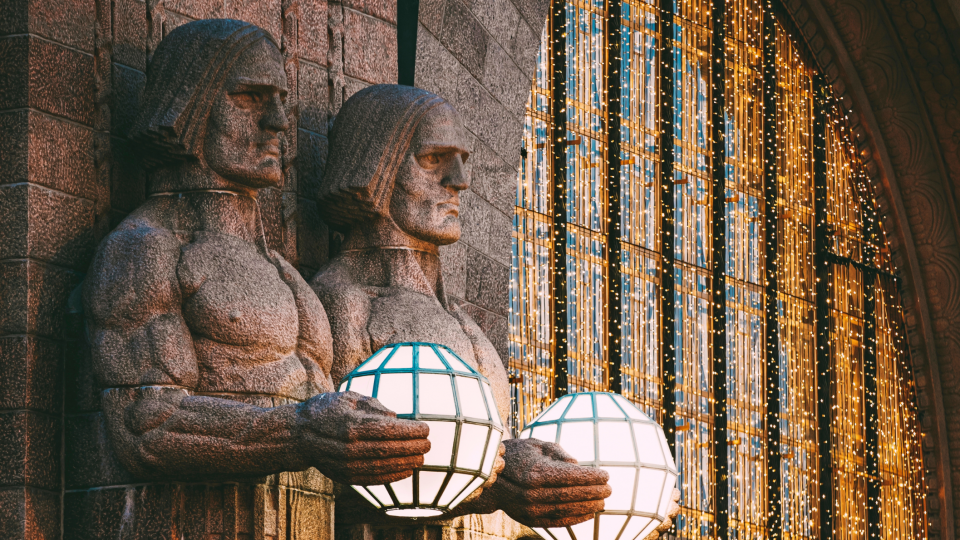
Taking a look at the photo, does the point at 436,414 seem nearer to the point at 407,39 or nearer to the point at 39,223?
the point at 39,223

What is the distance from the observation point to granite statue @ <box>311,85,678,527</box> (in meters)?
4.99

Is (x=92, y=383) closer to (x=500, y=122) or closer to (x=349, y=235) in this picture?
(x=349, y=235)

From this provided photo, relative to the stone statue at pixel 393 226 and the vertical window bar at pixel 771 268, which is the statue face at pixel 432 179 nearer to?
the stone statue at pixel 393 226

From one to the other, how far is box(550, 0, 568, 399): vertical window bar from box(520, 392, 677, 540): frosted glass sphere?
Result: 5.51 metres

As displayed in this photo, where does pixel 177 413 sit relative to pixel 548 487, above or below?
above

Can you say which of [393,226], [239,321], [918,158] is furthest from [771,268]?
[239,321]

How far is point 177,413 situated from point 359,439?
0.53 meters

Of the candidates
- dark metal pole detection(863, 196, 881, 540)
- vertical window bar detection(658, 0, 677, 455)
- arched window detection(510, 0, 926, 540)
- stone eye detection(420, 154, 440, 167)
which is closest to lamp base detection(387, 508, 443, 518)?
stone eye detection(420, 154, 440, 167)

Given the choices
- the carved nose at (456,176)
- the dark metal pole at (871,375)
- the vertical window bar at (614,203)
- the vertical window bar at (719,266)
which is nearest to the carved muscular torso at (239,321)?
the carved nose at (456,176)

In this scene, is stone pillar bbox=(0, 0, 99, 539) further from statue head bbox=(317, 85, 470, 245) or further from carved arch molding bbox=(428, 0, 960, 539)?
carved arch molding bbox=(428, 0, 960, 539)

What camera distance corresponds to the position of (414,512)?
4398mm

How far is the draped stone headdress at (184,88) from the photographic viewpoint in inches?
178

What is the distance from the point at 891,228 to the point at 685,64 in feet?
10.4

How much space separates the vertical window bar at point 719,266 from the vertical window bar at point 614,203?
1.27 meters
